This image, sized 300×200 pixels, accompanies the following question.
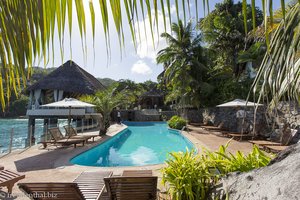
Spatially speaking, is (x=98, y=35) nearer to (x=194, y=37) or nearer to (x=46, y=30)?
(x=46, y=30)

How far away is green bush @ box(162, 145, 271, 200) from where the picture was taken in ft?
10.3

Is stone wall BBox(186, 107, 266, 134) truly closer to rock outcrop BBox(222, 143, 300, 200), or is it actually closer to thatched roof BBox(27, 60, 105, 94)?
rock outcrop BBox(222, 143, 300, 200)

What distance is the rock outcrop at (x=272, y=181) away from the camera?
1897mm

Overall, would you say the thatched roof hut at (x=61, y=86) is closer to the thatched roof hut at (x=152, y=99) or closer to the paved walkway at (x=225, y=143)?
the paved walkway at (x=225, y=143)

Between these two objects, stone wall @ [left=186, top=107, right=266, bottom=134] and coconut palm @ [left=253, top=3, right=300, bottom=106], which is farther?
stone wall @ [left=186, top=107, right=266, bottom=134]

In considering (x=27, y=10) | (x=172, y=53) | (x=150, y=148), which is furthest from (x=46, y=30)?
(x=172, y=53)

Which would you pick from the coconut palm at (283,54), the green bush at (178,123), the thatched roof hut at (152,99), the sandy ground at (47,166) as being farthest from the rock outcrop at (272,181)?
the thatched roof hut at (152,99)

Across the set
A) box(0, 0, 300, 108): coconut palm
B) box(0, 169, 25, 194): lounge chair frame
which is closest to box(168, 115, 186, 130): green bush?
box(0, 169, 25, 194): lounge chair frame

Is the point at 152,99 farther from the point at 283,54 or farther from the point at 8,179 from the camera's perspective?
the point at 283,54

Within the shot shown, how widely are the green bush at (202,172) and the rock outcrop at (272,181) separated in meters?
0.36

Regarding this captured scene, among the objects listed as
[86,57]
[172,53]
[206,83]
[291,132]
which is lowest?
[291,132]

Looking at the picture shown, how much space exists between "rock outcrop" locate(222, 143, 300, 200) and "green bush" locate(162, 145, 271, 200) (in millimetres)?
364

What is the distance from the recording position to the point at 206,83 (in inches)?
844

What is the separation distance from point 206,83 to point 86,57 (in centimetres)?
2154
